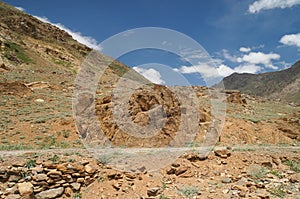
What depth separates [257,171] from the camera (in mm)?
8227

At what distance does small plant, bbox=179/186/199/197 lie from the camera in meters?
7.25

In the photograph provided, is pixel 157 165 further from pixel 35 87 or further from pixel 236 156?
pixel 35 87

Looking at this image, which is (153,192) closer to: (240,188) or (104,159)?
(104,159)

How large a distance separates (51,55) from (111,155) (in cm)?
4705

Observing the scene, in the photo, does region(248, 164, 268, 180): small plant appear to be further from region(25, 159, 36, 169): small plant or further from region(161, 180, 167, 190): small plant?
region(25, 159, 36, 169): small plant

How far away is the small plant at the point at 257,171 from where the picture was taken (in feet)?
26.2

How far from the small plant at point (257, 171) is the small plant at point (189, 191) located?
6.14ft

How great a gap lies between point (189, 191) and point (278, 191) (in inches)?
91.1

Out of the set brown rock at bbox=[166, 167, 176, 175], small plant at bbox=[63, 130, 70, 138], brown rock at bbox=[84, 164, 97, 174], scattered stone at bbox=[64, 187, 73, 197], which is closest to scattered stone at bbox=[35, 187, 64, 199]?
scattered stone at bbox=[64, 187, 73, 197]

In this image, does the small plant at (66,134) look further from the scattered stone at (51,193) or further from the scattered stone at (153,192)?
the scattered stone at (153,192)

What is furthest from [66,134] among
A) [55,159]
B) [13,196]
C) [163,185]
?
[163,185]

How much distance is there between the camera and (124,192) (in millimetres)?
7535

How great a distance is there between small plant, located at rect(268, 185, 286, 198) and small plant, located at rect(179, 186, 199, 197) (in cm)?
195

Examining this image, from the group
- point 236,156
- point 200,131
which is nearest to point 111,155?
point 236,156
